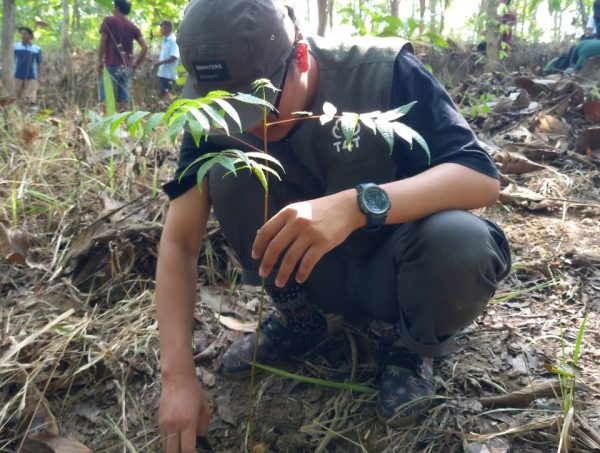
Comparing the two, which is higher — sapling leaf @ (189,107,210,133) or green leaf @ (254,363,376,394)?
sapling leaf @ (189,107,210,133)

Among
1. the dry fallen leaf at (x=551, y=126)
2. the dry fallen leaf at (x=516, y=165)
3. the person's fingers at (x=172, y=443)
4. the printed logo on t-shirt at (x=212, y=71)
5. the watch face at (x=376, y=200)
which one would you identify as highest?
the printed logo on t-shirt at (x=212, y=71)

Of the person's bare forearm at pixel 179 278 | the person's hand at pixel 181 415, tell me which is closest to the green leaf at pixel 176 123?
the person's bare forearm at pixel 179 278

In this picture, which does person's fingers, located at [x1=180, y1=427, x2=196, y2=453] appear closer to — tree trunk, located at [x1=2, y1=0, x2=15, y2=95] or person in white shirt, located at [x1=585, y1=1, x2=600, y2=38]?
tree trunk, located at [x1=2, y1=0, x2=15, y2=95]

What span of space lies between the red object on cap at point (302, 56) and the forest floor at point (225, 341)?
2.50 ft

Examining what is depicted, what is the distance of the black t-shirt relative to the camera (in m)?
1.30

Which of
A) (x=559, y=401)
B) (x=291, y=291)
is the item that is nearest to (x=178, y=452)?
(x=291, y=291)

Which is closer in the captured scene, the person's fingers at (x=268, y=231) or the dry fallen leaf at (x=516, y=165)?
the person's fingers at (x=268, y=231)

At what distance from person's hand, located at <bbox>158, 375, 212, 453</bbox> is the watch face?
632mm

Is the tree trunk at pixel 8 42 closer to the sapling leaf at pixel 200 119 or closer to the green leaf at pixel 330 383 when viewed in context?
the green leaf at pixel 330 383

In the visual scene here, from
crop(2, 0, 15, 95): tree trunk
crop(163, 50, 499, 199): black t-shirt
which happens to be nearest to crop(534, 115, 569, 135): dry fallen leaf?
crop(163, 50, 499, 199): black t-shirt

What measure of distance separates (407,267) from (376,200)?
21cm

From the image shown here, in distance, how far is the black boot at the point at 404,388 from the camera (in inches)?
52.6

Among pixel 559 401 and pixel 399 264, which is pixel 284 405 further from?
pixel 559 401

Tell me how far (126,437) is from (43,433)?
0.20m
